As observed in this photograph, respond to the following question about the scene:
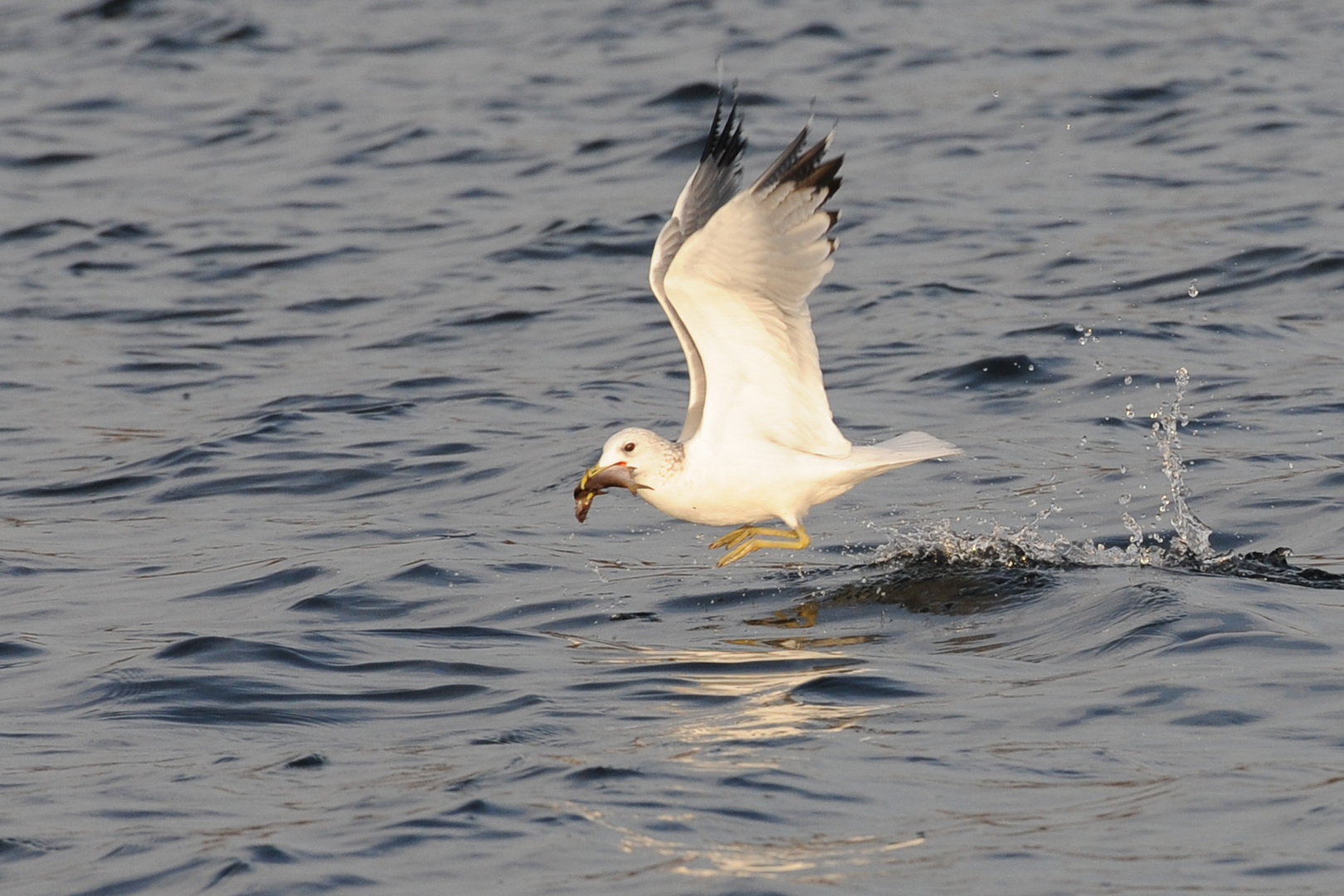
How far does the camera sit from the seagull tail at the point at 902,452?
7398mm

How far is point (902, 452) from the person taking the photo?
746cm

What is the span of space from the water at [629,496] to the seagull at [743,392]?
20.1 inches

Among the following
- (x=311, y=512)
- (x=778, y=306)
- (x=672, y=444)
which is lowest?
(x=311, y=512)

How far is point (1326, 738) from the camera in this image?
A: 19.6ft

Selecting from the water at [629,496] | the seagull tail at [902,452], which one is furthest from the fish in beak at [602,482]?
the seagull tail at [902,452]

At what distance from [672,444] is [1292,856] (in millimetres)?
3359

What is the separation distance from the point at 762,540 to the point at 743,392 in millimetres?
721

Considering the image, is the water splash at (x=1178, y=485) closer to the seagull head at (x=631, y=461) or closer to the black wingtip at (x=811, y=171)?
the seagull head at (x=631, y=461)

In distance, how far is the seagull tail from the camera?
7.40 meters

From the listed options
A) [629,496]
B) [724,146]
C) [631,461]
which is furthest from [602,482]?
[629,496]

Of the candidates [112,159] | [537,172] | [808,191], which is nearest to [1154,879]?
[808,191]

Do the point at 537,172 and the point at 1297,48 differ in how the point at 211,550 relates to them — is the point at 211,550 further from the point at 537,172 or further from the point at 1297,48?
the point at 1297,48

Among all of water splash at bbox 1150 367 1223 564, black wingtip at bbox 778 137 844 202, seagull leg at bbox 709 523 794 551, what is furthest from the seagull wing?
water splash at bbox 1150 367 1223 564

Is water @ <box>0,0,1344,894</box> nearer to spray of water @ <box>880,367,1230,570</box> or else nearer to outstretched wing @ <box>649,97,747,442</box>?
spray of water @ <box>880,367,1230,570</box>
